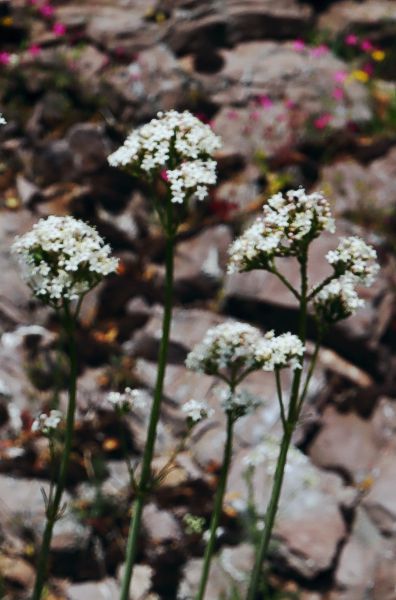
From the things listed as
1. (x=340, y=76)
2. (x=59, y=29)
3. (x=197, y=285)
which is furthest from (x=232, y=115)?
(x=197, y=285)

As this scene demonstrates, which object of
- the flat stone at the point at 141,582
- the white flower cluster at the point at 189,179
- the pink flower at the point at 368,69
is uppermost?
the pink flower at the point at 368,69

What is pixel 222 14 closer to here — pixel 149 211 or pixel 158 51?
pixel 158 51

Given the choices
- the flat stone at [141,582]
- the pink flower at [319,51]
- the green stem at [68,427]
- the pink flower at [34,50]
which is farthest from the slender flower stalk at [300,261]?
the pink flower at [319,51]

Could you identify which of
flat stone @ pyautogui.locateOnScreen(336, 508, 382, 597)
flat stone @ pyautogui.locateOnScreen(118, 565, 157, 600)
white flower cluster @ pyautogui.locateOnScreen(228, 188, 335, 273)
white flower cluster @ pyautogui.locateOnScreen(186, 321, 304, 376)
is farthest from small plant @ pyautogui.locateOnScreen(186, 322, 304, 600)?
flat stone @ pyautogui.locateOnScreen(336, 508, 382, 597)

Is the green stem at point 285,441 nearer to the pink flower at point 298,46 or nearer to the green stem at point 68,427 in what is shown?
the green stem at point 68,427

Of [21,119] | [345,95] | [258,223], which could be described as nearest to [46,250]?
[258,223]
